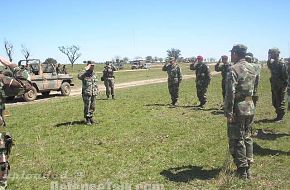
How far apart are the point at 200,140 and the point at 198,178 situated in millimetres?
2929

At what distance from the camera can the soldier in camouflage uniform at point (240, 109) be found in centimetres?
678

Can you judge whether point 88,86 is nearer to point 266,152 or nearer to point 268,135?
point 268,135

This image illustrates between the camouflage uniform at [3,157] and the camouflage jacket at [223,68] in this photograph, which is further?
the camouflage jacket at [223,68]

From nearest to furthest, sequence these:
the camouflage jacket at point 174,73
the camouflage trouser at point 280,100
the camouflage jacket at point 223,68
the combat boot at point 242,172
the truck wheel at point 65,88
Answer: the combat boot at point 242,172, the camouflage trouser at point 280,100, the camouflage jacket at point 223,68, the camouflage jacket at point 174,73, the truck wheel at point 65,88

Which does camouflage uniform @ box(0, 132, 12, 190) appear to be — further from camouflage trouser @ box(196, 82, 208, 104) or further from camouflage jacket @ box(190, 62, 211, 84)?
camouflage trouser @ box(196, 82, 208, 104)

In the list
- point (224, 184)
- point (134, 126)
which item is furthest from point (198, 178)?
point (134, 126)

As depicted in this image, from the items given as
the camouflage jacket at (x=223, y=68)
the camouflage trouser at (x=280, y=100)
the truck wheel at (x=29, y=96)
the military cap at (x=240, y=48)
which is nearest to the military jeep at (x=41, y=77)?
the truck wheel at (x=29, y=96)

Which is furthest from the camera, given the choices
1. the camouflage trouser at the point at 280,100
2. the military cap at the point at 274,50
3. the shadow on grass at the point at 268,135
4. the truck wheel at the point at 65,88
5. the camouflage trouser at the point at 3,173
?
the truck wheel at the point at 65,88

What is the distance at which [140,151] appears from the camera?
8.99 meters

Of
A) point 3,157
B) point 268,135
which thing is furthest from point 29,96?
point 3,157

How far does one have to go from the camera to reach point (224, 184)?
6.61m

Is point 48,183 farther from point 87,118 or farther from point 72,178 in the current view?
point 87,118

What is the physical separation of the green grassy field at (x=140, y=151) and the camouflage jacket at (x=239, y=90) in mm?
1062

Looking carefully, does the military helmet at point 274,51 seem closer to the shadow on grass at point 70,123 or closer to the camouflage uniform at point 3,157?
the shadow on grass at point 70,123
